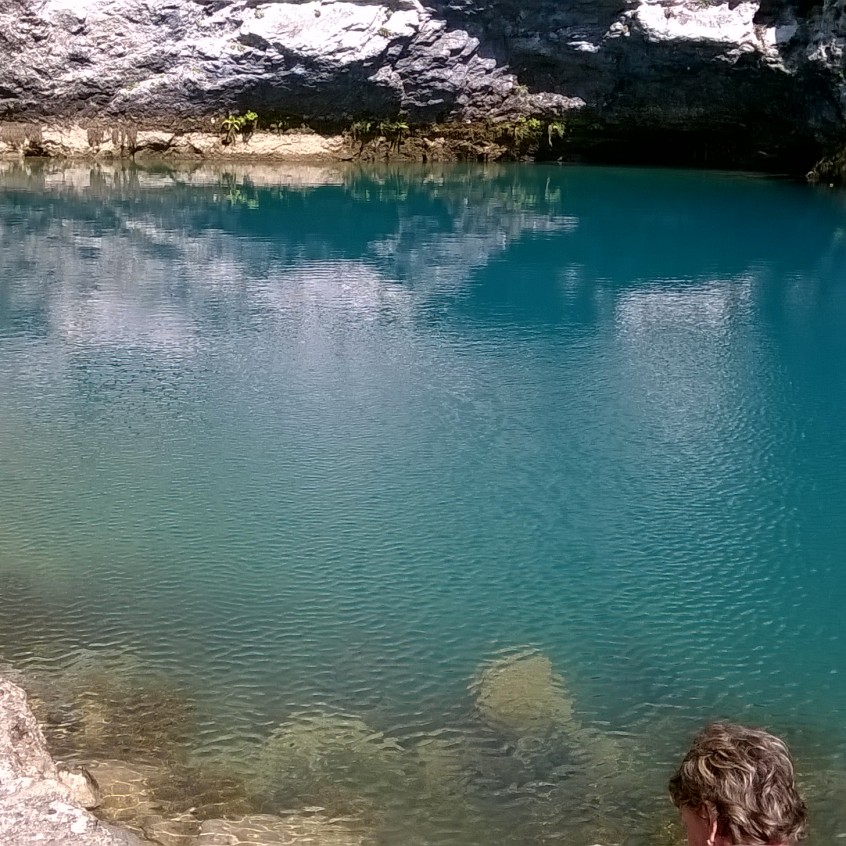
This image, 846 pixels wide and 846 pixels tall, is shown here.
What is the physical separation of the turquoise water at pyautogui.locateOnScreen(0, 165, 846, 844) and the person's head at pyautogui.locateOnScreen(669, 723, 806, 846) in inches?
98.7

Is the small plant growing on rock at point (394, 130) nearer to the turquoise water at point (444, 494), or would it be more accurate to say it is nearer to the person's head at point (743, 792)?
the turquoise water at point (444, 494)

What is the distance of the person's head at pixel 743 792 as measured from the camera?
6.94 ft

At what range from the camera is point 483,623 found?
20.3ft

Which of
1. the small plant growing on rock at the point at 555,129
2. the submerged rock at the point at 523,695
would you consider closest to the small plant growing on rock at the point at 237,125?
the small plant growing on rock at the point at 555,129

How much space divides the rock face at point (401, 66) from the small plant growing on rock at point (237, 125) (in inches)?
9.9

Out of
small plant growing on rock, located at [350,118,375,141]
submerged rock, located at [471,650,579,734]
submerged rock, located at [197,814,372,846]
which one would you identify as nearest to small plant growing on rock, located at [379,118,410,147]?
small plant growing on rock, located at [350,118,375,141]

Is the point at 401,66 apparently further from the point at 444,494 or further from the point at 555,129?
the point at 444,494

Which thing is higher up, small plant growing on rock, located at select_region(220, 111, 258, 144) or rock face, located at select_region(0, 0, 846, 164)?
rock face, located at select_region(0, 0, 846, 164)

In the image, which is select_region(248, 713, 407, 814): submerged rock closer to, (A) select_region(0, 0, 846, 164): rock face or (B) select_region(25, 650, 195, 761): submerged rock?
(B) select_region(25, 650, 195, 761): submerged rock

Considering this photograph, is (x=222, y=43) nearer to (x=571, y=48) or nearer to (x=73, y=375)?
(x=571, y=48)

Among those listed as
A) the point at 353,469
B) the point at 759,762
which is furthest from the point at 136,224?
the point at 759,762

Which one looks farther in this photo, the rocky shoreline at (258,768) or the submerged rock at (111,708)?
the submerged rock at (111,708)

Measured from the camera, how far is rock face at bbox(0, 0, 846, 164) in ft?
78.4

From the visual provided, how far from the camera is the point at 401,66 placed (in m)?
25.4
